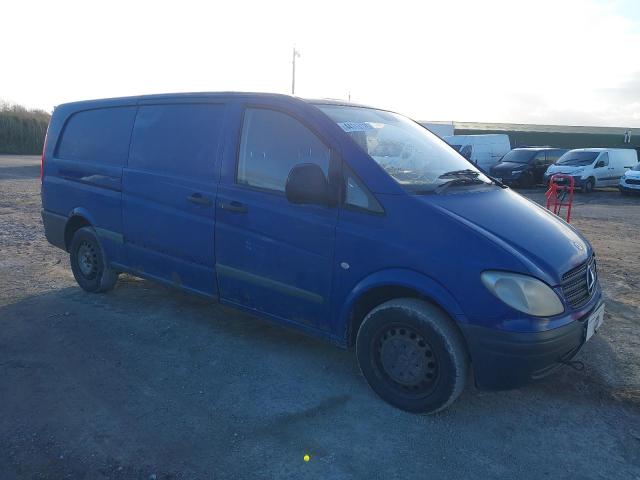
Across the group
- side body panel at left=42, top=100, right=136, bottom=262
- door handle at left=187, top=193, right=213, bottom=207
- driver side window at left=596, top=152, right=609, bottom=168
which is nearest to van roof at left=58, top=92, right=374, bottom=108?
side body panel at left=42, top=100, right=136, bottom=262

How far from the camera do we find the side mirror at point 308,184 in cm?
334

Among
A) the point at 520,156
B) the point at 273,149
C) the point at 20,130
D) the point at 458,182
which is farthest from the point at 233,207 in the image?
the point at 20,130

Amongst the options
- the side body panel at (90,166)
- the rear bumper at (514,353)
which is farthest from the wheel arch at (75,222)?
the rear bumper at (514,353)

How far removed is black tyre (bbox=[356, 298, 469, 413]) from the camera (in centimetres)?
310

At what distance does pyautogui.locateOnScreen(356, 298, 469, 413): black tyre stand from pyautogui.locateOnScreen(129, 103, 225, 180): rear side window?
1.78m

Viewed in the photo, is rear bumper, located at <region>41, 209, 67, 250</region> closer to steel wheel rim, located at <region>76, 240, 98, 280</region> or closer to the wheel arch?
the wheel arch

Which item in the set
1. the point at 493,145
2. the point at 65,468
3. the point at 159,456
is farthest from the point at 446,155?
the point at 493,145

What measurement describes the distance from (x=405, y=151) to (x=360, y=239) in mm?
877

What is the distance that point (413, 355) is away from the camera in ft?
10.7

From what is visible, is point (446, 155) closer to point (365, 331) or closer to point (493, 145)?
point (365, 331)

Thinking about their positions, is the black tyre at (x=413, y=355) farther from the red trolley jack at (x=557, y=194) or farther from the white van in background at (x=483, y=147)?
the white van in background at (x=483, y=147)

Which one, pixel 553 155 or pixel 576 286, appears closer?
pixel 576 286

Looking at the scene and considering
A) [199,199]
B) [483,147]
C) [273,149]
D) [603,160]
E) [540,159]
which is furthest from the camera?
[483,147]

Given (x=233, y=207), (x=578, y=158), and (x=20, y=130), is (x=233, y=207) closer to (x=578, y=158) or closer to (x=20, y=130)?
(x=578, y=158)
